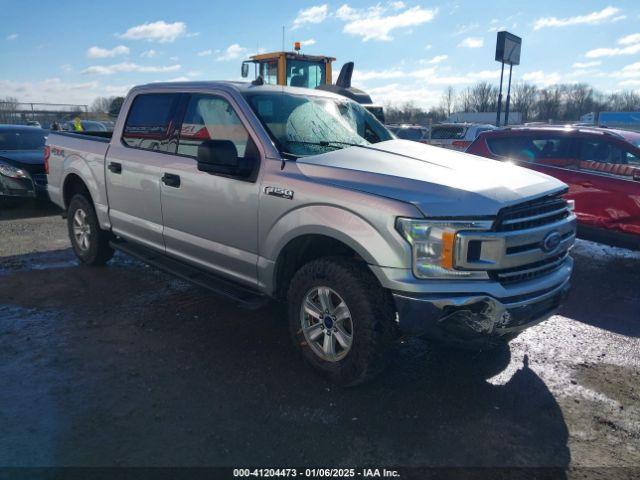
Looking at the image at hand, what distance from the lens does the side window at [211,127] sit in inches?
147

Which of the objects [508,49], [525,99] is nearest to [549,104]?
[525,99]

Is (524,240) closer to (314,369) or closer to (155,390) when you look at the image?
(314,369)

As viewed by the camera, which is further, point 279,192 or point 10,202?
point 10,202

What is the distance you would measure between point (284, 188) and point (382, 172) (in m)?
0.69

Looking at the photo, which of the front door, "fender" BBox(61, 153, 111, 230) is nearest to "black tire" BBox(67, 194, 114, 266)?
"fender" BBox(61, 153, 111, 230)

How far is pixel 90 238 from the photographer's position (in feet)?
18.9

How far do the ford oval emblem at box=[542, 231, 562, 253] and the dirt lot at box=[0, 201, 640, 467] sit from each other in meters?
0.97

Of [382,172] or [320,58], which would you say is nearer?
[382,172]

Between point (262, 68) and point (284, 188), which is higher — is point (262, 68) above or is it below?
above

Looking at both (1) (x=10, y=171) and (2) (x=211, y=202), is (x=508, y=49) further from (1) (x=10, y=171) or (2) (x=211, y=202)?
(2) (x=211, y=202)

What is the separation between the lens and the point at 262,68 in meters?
13.7

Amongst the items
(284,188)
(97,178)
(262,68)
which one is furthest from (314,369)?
(262,68)

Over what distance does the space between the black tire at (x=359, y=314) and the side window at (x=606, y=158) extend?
15.2ft

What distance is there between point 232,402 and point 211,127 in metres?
2.17
